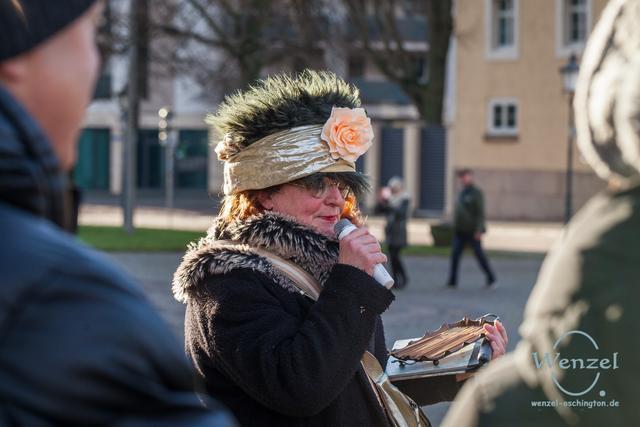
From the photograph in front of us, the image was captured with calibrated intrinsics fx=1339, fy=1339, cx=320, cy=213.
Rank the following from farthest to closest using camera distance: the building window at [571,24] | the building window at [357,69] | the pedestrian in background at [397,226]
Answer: the building window at [357,69]
the building window at [571,24]
the pedestrian in background at [397,226]

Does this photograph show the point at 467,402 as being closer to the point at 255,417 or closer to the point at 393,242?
the point at 255,417

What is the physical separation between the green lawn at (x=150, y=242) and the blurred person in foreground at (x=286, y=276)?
19.0 metres

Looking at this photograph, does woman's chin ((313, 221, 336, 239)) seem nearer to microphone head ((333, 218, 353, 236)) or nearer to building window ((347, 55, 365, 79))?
microphone head ((333, 218, 353, 236))

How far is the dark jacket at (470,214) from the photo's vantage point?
1897cm

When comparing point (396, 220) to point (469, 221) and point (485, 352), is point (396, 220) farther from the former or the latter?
point (485, 352)

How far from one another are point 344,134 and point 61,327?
87.9 inches

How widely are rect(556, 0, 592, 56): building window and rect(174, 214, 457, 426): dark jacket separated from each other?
34.6 metres

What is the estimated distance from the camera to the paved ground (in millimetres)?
13883

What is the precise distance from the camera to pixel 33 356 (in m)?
1.25

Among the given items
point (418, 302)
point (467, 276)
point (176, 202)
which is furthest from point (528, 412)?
point (176, 202)

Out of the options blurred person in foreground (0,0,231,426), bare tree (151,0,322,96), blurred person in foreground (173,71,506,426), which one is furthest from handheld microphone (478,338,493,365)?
bare tree (151,0,322,96)

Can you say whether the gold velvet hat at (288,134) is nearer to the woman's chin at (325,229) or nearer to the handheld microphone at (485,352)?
the woman's chin at (325,229)

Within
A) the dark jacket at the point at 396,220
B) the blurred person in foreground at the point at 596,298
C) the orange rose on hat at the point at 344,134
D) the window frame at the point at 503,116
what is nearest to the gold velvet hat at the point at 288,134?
the orange rose on hat at the point at 344,134

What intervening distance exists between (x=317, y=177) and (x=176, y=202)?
4456 cm
